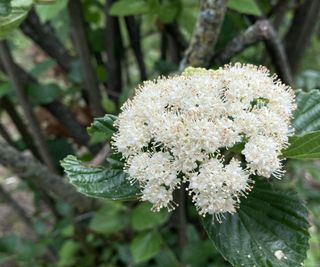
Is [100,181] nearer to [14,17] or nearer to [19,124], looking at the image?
[14,17]

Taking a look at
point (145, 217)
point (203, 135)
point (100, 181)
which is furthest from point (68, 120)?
point (203, 135)

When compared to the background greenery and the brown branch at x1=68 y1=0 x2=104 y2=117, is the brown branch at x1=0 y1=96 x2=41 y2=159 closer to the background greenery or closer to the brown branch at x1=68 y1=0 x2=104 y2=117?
the background greenery

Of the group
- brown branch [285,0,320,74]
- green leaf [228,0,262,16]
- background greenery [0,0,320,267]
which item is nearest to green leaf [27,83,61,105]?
background greenery [0,0,320,267]

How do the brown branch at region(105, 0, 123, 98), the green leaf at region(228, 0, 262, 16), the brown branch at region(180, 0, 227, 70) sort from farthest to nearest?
the brown branch at region(105, 0, 123, 98) < the green leaf at region(228, 0, 262, 16) < the brown branch at region(180, 0, 227, 70)

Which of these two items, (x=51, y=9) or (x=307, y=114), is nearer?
(x=307, y=114)

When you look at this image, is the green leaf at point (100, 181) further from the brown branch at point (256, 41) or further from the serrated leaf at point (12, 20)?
the brown branch at point (256, 41)

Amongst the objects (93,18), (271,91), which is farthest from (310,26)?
(271,91)

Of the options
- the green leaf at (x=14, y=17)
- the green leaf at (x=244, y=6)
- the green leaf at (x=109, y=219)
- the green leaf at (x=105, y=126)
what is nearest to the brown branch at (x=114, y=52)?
the green leaf at (x=109, y=219)

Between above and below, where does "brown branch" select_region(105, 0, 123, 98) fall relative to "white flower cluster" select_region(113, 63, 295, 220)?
above
